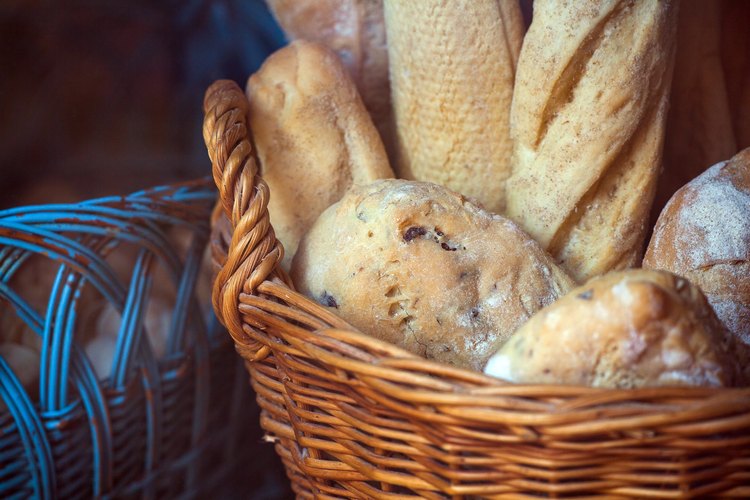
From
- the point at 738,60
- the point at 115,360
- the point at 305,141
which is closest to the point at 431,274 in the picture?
the point at 305,141

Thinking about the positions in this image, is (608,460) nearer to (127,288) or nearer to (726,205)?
(726,205)

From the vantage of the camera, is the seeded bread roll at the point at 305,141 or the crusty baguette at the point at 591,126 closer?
the crusty baguette at the point at 591,126

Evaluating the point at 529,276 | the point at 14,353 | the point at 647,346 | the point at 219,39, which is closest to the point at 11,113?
the point at 219,39

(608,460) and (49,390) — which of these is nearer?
(608,460)

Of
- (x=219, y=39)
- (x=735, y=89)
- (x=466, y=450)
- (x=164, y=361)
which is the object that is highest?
(x=219, y=39)

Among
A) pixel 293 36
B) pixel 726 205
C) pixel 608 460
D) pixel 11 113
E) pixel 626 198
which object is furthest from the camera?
pixel 11 113

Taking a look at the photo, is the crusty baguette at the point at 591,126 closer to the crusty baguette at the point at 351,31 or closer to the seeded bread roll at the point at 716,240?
A: the seeded bread roll at the point at 716,240

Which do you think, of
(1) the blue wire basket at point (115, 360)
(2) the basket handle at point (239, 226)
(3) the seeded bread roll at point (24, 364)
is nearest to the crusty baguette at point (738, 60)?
(2) the basket handle at point (239, 226)
